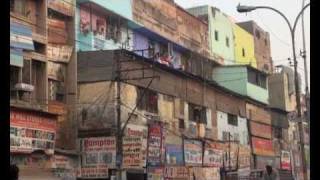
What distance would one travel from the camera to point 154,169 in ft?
100

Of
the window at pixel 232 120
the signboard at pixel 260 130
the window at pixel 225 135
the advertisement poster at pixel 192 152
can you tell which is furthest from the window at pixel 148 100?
the signboard at pixel 260 130

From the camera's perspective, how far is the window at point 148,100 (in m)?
31.3

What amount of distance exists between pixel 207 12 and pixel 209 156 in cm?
1319

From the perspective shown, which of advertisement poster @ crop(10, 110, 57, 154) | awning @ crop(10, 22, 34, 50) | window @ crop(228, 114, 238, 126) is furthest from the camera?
window @ crop(228, 114, 238, 126)

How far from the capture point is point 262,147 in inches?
1946

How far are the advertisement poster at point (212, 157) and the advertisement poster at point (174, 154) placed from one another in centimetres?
339

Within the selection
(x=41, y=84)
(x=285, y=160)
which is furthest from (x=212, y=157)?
(x=285, y=160)

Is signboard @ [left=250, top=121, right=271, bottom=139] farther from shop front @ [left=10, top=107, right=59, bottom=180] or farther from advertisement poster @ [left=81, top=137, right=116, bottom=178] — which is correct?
shop front @ [left=10, top=107, right=59, bottom=180]

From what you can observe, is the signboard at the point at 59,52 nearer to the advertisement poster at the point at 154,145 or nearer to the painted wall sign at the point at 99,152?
the painted wall sign at the point at 99,152

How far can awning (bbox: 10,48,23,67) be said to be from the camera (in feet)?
76.2

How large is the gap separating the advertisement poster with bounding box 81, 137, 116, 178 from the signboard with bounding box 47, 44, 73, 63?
3997 millimetres

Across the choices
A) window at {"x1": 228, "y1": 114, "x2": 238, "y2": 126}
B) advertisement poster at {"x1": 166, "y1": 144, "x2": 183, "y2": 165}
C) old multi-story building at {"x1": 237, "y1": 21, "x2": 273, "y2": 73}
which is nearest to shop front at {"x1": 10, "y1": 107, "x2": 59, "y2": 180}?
advertisement poster at {"x1": 166, "y1": 144, "x2": 183, "y2": 165}

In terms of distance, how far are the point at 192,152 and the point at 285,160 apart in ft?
67.5
